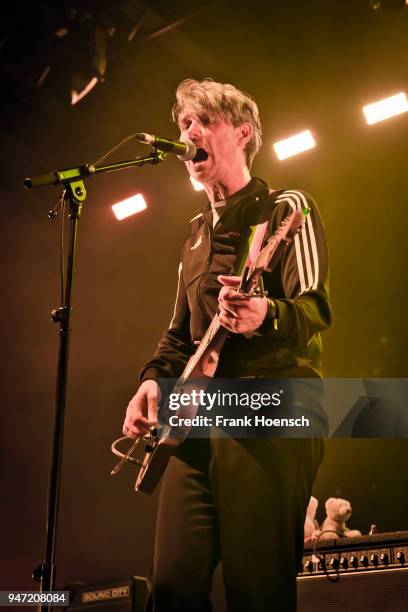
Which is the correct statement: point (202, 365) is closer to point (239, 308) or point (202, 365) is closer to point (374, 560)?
point (239, 308)

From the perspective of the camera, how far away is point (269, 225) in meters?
2.01

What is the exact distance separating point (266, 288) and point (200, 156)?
1.83 ft

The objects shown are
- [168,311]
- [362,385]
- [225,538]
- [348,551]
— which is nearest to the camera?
[225,538]

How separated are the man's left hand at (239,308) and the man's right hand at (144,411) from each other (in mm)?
396

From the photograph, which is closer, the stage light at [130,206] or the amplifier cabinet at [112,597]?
the amplifier cabinet at [112,597]

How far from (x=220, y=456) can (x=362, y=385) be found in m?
1.36

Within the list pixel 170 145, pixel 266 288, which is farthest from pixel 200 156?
pixel 266 288

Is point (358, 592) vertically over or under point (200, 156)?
under

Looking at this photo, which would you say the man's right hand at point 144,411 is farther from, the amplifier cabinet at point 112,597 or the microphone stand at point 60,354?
the amplifier cabinet at point 112,597

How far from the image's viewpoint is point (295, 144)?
10.4 feet

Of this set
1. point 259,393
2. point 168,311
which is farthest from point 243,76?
Result: point 259,393

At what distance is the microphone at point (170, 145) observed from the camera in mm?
2025

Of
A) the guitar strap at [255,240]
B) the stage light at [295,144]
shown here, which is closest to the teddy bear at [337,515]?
the guitar strap at [255,240]

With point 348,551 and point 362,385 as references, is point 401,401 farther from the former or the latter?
point 348,551
